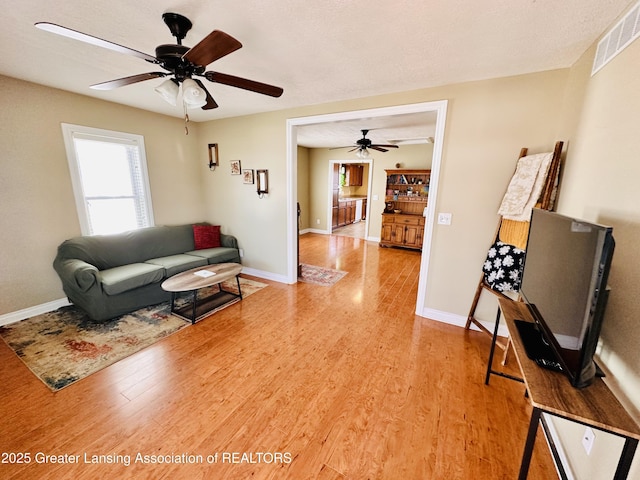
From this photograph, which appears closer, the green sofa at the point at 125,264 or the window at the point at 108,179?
the green sofa at the point at 125,264

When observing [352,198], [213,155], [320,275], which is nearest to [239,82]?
[213,155]

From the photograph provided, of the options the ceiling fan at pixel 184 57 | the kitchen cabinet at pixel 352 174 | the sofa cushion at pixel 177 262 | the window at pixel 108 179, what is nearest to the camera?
→ the ceiling fan at pixel 184 57

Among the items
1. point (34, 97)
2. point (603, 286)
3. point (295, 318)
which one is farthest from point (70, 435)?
point (34, 97)

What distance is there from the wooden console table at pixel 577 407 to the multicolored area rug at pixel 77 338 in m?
2.84

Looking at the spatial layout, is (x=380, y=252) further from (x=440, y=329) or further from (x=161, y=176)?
(x=161, y=176)

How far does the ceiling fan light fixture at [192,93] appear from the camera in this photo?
5.64ft

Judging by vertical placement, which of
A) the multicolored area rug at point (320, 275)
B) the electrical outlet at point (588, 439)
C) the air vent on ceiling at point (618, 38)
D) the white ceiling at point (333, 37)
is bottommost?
the multicolored area rug at point (320, 275)

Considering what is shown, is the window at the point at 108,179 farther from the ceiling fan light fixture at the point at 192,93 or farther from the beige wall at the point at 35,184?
the ceiling fan light fixture at the point at 192,93

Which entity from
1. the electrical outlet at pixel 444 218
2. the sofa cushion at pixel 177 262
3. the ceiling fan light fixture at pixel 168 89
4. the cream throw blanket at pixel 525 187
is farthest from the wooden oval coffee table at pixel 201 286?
the cream throw blanket at pixel 525 187

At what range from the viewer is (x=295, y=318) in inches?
115

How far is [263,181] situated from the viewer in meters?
3.86

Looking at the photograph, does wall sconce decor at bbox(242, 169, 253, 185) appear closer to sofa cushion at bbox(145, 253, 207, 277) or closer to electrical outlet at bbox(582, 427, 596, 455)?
sofa cushion at bbox(145, 253, 207, 277)

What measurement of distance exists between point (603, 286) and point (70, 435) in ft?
9.11

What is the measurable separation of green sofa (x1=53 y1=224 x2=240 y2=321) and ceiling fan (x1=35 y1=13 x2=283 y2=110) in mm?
1912
